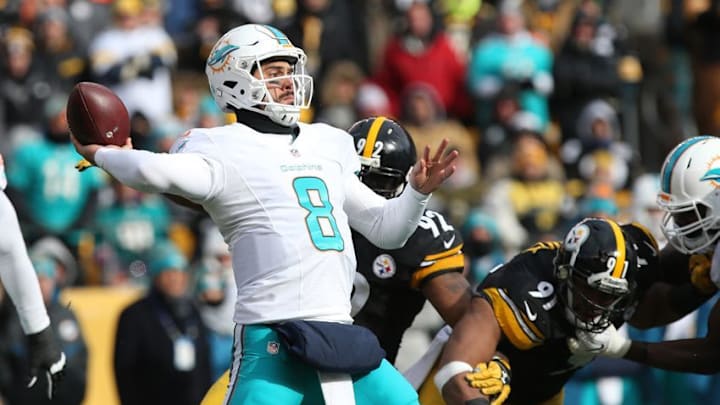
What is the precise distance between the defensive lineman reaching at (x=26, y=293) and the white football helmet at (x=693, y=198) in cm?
240

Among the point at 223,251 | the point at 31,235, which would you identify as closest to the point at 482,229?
the point at 223,251

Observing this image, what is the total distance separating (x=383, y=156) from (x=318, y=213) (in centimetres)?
91

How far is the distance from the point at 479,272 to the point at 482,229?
1.18ft

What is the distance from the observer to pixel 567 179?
11.4 metres

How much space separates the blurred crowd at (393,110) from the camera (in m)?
9.17

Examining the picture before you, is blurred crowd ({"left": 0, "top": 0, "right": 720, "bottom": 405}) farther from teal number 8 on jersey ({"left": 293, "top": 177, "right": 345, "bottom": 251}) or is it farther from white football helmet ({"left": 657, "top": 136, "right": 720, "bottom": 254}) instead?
teal number 8 on jersey ({"left": 293, "top": 177, "right": 345, "bottom": 251})

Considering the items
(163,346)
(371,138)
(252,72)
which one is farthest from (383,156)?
(163,346)

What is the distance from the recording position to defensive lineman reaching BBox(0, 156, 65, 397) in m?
5.50

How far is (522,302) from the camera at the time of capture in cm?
582

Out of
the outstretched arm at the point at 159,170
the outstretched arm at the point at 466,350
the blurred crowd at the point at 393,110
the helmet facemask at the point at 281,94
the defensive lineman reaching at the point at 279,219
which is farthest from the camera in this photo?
the blurred crowd at the point at 393,110

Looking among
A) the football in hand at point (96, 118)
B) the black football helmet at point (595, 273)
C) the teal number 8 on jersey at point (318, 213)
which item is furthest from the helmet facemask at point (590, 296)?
the football in hand at point (96, 118)

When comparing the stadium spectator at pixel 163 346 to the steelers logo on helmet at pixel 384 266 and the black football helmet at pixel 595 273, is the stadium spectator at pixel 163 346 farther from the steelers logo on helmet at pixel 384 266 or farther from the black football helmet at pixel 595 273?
the black football helmet at pixel 595 273

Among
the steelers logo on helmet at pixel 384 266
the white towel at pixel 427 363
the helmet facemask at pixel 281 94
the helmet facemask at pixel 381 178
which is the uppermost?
the helmet facemask at pixel 281 94

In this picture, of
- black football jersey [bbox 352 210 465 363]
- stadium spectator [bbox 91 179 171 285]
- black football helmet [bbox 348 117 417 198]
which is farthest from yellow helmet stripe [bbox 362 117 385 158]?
stadium spectator [bbox 91 179 171 285]
